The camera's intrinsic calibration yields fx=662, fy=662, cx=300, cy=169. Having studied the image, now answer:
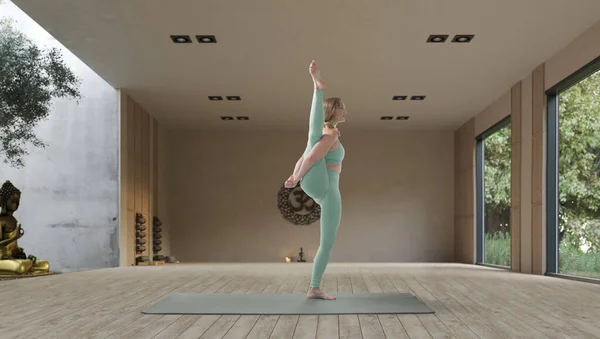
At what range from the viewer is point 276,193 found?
47.0 feet

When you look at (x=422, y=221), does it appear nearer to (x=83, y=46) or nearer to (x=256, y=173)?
(x=256, y=173)

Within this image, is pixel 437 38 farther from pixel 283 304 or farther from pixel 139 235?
pixel 139 235

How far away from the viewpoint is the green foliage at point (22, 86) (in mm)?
9086

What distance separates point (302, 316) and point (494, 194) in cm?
831

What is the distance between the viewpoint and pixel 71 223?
987cm

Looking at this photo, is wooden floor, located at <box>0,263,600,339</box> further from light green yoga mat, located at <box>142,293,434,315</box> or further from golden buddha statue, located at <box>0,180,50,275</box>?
golden buddha statue, located at <box>0,180,50,275</box>

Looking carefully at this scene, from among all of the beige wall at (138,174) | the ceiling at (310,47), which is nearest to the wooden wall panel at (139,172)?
the beige wall at (138,174)

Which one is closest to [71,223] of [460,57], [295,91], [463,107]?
[295,91]

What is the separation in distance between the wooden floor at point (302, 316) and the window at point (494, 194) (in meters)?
4.10

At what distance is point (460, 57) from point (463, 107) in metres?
3.41

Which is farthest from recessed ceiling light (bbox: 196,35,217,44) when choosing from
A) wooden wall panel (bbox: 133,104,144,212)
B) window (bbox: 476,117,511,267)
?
window (bbox: 476,117,511,267)

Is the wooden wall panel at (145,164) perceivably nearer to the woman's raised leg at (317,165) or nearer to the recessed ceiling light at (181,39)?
the recessed ceiling light at (181,39)

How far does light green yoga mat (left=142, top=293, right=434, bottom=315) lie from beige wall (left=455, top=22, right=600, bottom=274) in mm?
4320

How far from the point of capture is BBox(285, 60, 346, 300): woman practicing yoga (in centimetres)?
433
